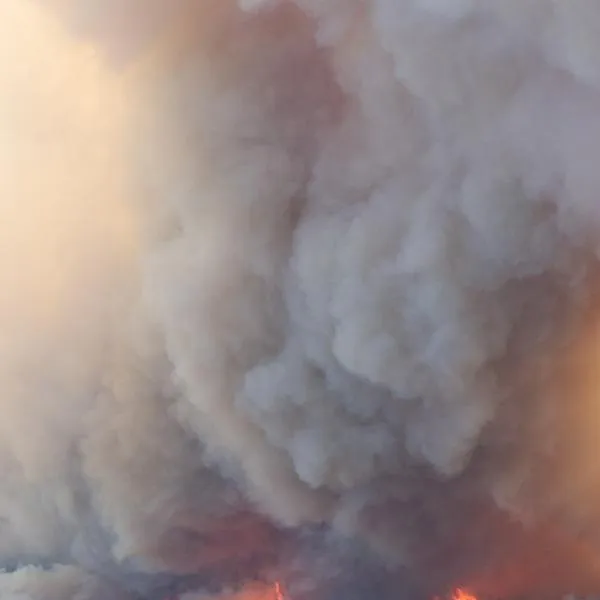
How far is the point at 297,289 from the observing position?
3840 mm

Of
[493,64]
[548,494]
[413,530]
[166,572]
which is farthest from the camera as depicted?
[166,572]

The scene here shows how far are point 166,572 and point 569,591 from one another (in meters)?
1.89

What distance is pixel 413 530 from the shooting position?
4121 mm

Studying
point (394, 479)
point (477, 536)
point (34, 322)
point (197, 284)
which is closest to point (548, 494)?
point (477, 536)

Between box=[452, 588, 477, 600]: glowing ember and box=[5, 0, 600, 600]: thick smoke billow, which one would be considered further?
box=[452, 588, 477, 600]: glowing ember

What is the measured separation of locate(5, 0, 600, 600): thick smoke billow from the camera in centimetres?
338

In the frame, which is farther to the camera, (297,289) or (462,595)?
(462,595)

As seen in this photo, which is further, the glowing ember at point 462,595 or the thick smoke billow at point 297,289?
the glowing ember at point 462,595

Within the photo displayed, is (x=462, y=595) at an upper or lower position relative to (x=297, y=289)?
lower

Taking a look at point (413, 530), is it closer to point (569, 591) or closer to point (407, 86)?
point (569, 591)

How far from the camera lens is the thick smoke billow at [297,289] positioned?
3.38 m

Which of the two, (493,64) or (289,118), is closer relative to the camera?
(493,64)

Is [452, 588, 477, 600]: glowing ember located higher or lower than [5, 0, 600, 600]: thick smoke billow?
lower

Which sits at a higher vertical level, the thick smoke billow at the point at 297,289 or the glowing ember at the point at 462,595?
the thick smoke billow at the point at 297,289
